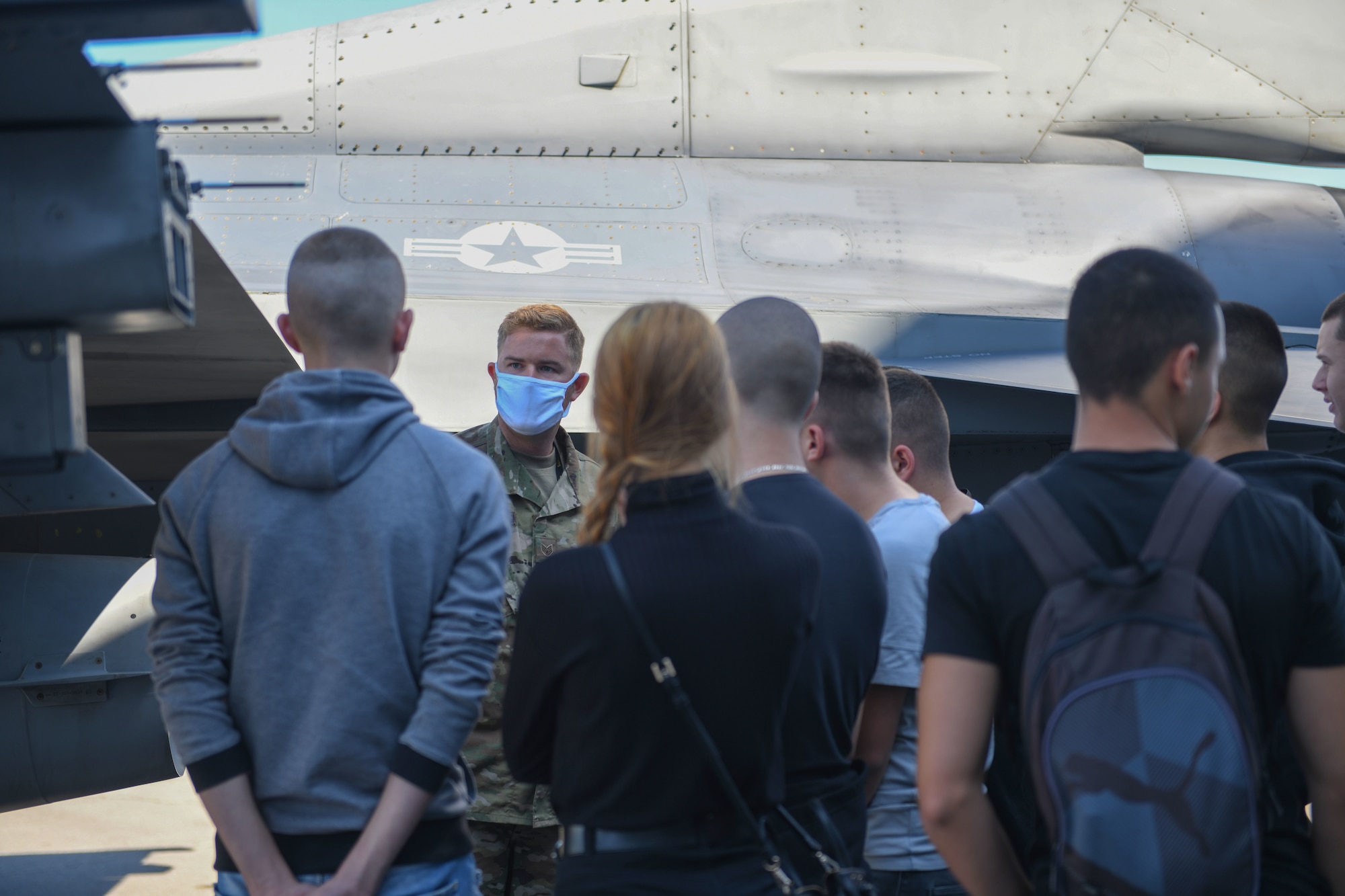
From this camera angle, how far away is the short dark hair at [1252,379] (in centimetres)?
266

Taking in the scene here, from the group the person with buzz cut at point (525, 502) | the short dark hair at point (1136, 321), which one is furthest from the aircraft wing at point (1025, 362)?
the short dark hair at point (1136, 321)

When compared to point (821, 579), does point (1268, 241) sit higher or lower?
higher

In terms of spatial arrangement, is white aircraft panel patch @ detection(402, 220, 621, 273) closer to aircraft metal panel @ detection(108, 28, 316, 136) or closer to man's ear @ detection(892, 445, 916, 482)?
aircraft metal panel @ detection(108, 28, 316, 136)

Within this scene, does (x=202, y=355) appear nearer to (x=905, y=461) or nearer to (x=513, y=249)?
(x=513, y=249)

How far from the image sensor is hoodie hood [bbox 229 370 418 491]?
197 centimetres

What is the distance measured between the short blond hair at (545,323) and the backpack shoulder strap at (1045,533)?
204cm

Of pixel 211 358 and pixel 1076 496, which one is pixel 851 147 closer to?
pixel 211 358

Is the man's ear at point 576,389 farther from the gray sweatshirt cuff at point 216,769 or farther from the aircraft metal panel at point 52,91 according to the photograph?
the gray sweatshirt cuff at point 216,769

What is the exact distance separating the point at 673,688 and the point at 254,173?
5.89 meters

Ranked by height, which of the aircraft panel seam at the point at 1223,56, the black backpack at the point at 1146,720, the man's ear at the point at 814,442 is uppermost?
the aircraft panel seam at the point at 1223,56

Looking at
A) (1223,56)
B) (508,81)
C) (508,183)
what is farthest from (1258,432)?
(1223,56)

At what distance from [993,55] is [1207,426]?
5661mm

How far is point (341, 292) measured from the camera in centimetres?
208

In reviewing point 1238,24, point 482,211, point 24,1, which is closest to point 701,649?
point 24,1
